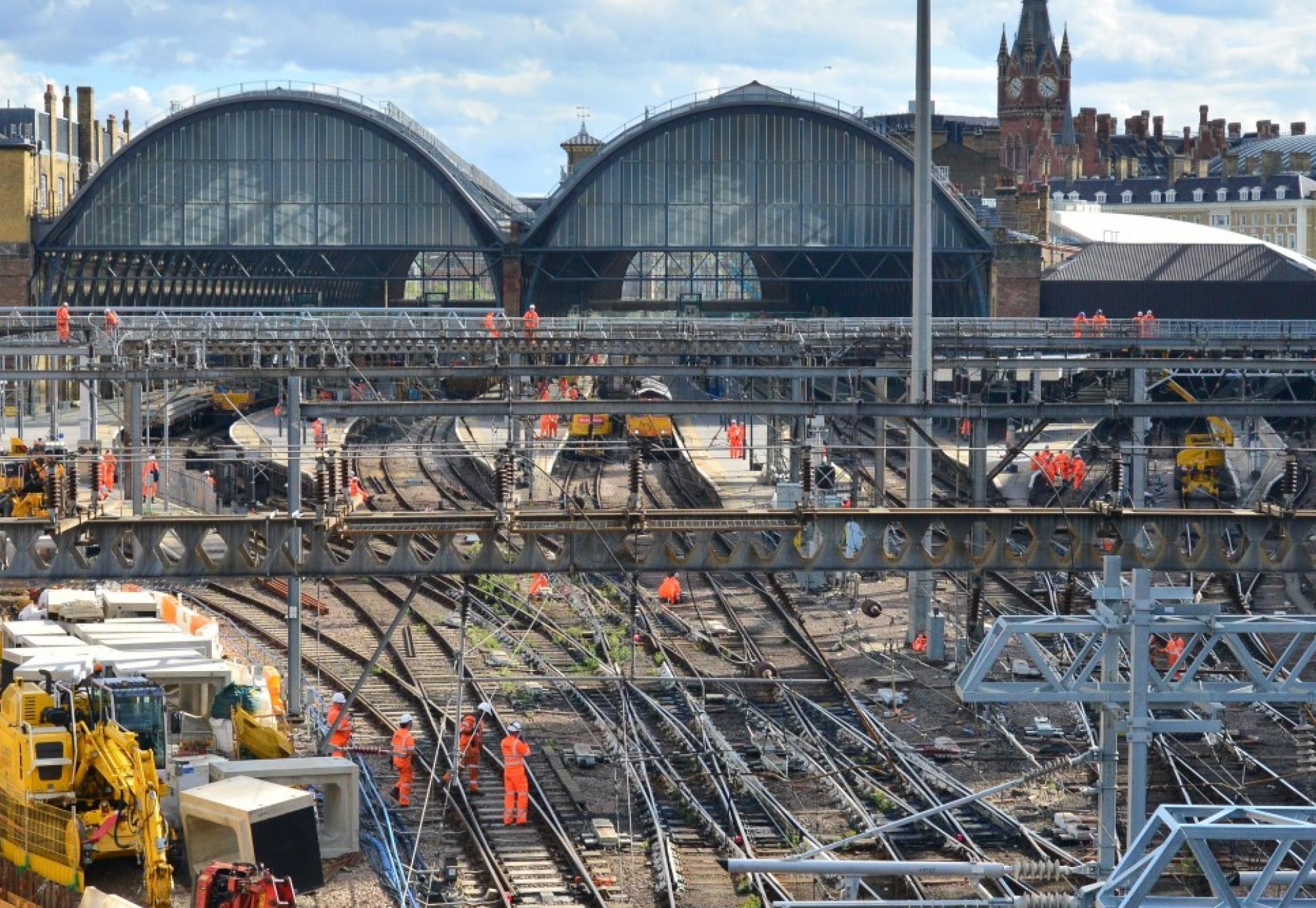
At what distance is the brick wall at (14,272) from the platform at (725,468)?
21.5 metres

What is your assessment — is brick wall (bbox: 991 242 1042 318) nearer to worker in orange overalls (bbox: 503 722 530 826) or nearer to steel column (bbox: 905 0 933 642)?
steel column (bbox: 905 0 933 642)

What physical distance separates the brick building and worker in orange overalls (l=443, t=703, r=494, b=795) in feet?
150

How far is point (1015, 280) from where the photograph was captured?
66.0 meters

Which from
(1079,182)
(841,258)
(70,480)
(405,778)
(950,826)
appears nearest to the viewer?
(950,826)

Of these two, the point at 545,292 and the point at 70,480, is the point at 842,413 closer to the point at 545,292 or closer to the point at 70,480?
the point at 70,480

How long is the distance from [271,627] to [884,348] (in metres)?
17.2

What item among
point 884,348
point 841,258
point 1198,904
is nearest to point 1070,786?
point 1198,904

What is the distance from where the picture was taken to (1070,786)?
910 inches

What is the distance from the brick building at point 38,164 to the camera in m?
65.1

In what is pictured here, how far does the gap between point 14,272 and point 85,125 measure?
27577 mm

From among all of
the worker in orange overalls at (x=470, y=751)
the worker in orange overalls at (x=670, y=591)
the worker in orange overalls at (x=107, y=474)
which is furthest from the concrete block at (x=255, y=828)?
the worker in orange overalls at (x=670, y=591)

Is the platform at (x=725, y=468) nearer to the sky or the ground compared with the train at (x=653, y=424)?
nearer to the ground

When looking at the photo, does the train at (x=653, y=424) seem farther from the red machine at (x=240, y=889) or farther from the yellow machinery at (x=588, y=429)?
the red machine at (x=240, y=889)

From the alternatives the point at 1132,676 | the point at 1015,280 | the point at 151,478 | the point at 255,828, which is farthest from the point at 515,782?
the point at 1015,280
